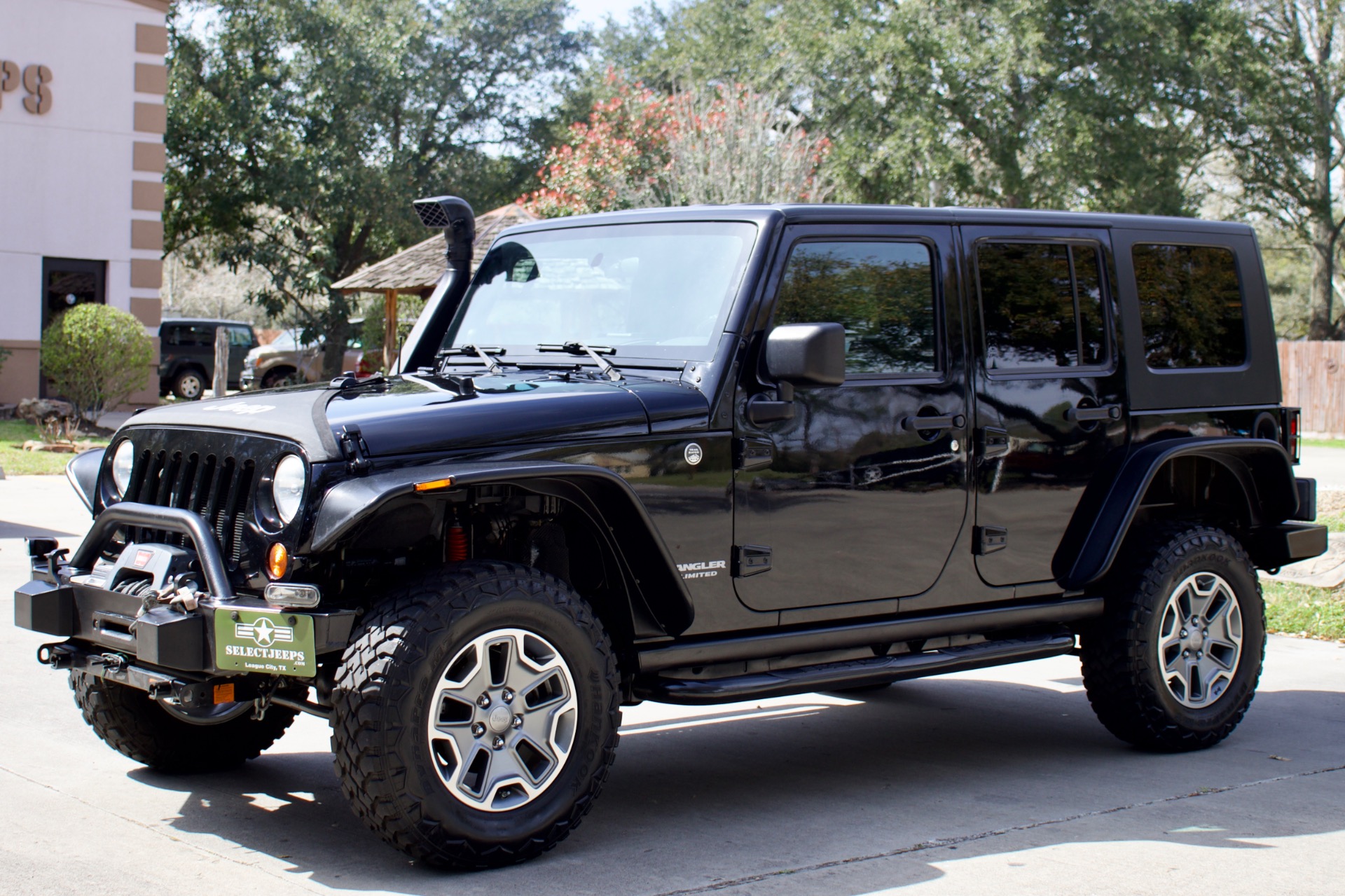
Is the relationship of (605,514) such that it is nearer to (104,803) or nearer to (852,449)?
(852,449)

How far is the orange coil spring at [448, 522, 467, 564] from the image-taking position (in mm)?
4434

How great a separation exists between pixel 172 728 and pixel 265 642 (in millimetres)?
1506

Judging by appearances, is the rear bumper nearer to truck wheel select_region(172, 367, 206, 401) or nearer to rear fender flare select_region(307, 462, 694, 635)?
rear fender flare select_region(307, 462, 694, 635)

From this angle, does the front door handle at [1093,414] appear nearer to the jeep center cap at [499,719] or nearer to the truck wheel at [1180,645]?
the truck wheel at [1180,645]

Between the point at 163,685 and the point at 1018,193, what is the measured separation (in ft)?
107

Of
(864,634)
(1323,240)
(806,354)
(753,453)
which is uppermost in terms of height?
(1323,240)

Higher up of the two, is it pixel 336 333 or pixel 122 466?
pixel 336 333

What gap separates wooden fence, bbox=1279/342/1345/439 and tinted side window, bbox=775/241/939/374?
27.1m

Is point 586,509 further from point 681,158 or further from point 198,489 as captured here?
point 681,158

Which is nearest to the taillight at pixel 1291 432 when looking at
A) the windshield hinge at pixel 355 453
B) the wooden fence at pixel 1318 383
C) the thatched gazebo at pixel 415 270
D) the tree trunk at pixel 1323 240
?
the windshield hinge at pixel 355 453

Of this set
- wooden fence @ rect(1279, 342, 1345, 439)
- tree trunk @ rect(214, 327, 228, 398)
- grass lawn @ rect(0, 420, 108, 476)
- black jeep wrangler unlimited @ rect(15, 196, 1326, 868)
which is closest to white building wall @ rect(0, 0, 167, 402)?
grass lawn @ rect(0, 420, 108, 476)

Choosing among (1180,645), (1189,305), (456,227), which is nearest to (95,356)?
(456,227)

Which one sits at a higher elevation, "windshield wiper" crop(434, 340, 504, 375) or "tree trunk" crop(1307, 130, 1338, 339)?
"tree trunk" crop(1307, 130, 1338, 339)

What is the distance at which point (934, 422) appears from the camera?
518 cm
